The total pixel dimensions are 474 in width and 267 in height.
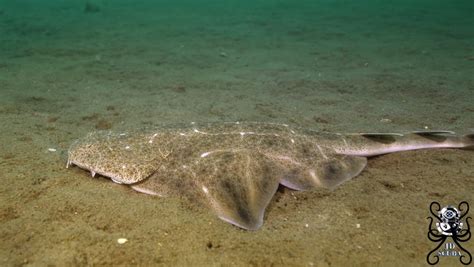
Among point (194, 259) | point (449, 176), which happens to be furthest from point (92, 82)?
point (449, 176)

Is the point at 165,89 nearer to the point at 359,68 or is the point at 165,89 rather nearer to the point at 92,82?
the point at 92,82

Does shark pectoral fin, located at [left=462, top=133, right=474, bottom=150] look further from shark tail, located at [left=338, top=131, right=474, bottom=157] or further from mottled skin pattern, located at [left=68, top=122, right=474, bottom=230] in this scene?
mottled skin pattern, located at [left=68, top=122, right=474, bottom=230]

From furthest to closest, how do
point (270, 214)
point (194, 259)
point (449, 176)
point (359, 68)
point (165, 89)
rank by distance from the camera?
1. point (359, 68)
2. point (165, 89)
3. point (449, 176)
4. point (270, 214)
5. point (194, 259)

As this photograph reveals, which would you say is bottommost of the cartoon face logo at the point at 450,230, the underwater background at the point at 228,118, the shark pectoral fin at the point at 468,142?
the underwater background at the point at 228,118

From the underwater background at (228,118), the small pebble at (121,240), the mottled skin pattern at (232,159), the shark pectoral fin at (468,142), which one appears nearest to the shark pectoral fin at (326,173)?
the mottled skin pattern at (232,159)

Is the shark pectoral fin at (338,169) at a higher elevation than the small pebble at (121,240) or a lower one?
higher

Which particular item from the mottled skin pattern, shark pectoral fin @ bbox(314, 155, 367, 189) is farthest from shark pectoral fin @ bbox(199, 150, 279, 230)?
shark pectoral fin @ bbox(314, 155, 367, 189)

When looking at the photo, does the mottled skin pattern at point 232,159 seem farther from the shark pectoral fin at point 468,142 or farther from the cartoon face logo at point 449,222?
the cartoon face logo at point 449,222
